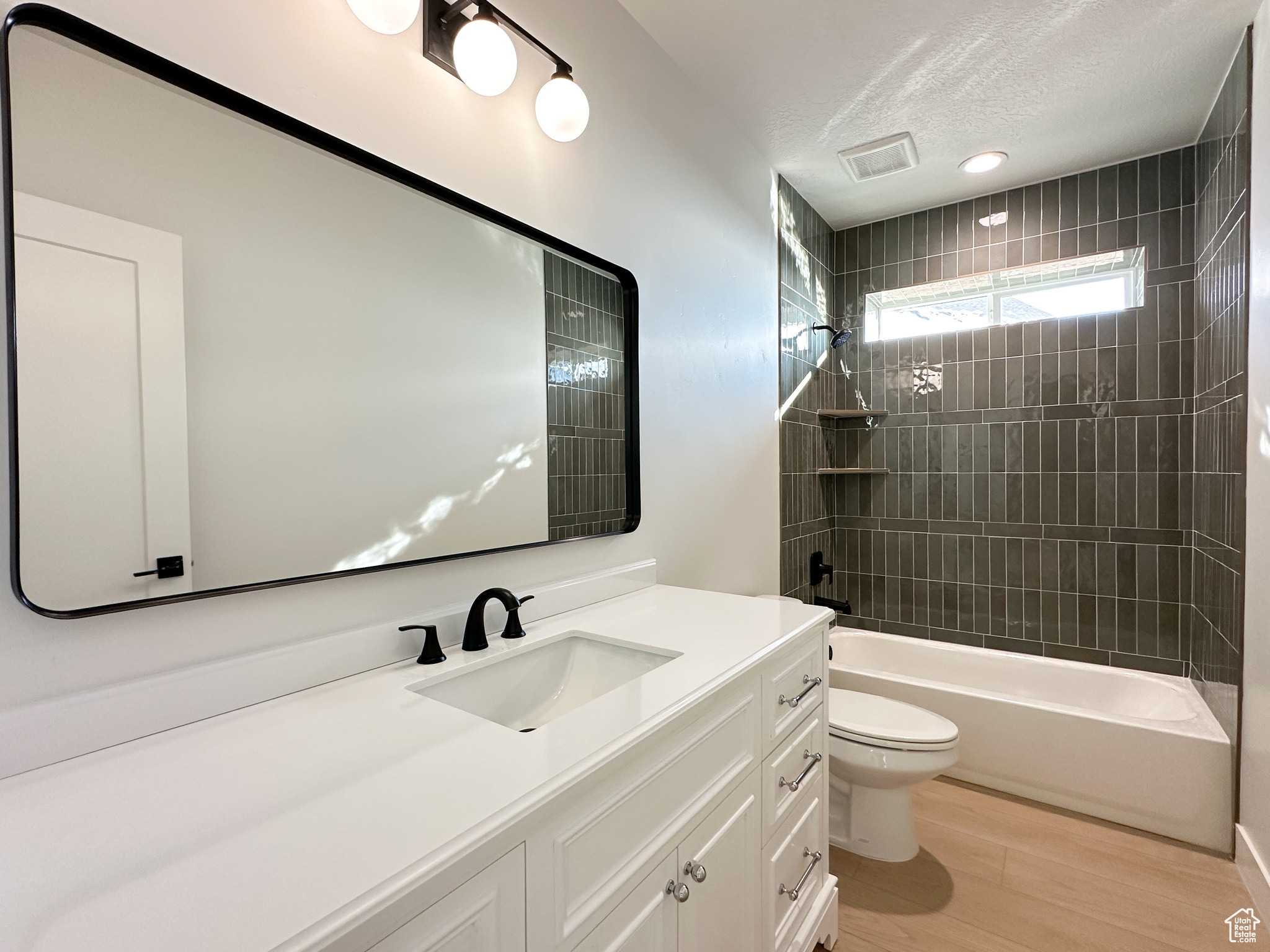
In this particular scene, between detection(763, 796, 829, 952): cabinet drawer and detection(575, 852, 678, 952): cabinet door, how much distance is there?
0.40m

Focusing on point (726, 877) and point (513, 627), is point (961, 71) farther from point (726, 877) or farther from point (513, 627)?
point (726, 877)

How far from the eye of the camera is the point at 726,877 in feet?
3.63

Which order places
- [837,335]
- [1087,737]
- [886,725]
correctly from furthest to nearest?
[837,335] < [1087,737] < [886,725]

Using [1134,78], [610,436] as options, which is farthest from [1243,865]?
[1134,78]

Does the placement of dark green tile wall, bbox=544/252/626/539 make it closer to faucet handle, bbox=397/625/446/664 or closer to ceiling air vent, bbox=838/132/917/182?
faucet handle, bbox=397/625/446/664

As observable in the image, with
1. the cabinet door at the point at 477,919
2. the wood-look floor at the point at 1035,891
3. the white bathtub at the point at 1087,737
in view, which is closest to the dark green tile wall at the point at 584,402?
the cabinet door at the point at 477,919

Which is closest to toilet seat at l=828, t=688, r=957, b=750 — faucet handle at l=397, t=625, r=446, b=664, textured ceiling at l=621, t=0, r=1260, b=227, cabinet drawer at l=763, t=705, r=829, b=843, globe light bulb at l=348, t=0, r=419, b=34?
cabinet drawer at l=763, t=705, r=829, b=843

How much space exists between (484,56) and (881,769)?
2156mm

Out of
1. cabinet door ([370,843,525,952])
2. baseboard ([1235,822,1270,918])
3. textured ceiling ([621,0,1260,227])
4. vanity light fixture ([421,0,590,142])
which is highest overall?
textured ceiling ([621,0,1260,227])

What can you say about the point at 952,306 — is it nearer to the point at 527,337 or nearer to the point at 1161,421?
the point at 1161,421

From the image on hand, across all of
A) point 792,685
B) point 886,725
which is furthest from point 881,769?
point 792,685

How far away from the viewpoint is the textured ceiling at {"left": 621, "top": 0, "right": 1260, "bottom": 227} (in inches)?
71.5

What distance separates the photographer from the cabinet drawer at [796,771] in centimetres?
127

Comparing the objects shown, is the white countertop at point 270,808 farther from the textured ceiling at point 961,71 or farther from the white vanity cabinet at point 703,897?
the textured ceiling at point 961,71
